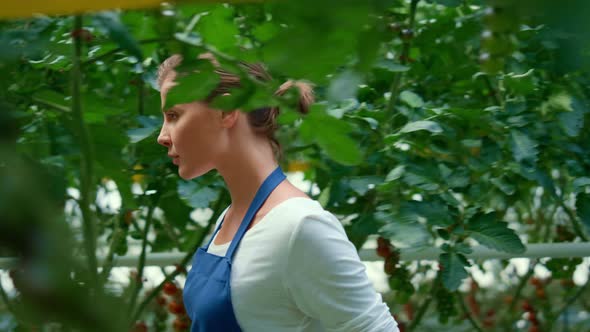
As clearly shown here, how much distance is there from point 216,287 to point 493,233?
1.30 ft

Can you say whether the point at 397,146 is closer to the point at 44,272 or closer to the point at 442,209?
the point at 442,209

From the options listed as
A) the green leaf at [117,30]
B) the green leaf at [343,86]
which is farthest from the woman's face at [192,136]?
the green leaf at [343,86]

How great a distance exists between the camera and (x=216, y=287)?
1139 millimetres

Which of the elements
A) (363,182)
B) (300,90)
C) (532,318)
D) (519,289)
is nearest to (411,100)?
(363,182)

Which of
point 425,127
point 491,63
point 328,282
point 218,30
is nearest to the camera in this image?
point 491,63

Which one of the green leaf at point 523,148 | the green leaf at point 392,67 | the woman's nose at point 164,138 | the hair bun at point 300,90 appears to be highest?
the hair bun at point 300,90

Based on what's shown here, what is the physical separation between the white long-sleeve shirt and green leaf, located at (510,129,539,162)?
0.31 m

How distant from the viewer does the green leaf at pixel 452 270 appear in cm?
119

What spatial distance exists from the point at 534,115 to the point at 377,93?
13.6 inches

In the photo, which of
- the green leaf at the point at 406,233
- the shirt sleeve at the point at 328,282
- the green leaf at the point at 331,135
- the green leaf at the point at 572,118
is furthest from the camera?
the green leaf at the point at 572,118

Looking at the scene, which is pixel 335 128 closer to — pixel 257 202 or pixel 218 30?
pixel 218 30

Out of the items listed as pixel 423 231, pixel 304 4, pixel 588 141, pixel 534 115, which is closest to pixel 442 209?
pixel 423 231

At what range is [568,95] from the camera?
1.32m

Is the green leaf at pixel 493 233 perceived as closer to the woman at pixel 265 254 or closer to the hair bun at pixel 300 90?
the woman at pixel 265 254
